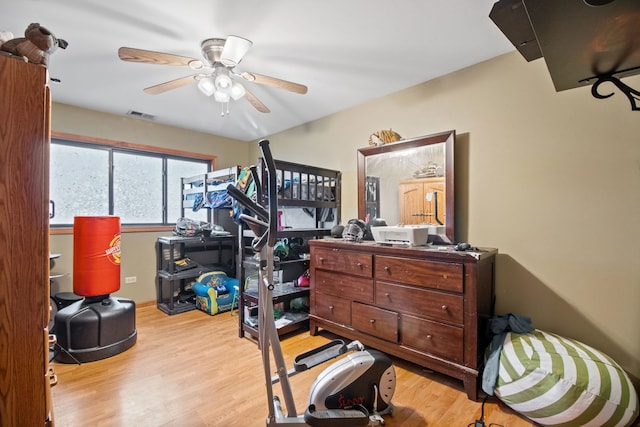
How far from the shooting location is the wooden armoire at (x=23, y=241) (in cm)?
100

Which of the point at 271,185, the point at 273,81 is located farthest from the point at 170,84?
the point at 271,185

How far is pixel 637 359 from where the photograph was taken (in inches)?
70.7

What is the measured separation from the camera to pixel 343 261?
102 inches

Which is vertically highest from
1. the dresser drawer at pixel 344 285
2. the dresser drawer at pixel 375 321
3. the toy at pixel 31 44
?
the toy at pixel 31 44

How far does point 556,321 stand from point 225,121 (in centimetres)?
406

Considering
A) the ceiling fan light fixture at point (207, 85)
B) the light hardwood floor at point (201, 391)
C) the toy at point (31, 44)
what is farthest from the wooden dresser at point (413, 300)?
the toy at point (31, 44)

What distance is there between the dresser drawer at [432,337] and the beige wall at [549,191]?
67 centimetres

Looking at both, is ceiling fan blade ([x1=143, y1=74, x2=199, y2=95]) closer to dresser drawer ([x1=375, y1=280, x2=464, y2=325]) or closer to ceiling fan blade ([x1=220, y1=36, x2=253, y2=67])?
ceiling fan blade ([x1=220, y1=36, x2=253, y2=67])

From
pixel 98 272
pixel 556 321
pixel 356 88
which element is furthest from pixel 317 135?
pixel 556 321

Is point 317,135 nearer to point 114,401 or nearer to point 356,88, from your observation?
point 356,88

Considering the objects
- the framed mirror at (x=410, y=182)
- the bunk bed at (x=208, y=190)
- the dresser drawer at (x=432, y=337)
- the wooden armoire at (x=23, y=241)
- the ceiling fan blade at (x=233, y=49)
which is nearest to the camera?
the wooden armoire at (x=23, y=241)

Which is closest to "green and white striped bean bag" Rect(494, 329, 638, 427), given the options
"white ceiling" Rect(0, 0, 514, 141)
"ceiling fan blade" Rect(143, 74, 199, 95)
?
"white ceiling" Rect(0, 0, 514, 141)

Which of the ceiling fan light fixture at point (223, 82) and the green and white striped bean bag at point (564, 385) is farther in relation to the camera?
the ceiling fan light fixture at point (223, 82)

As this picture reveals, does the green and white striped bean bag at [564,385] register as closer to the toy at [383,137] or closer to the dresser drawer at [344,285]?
the dresser drawer at [344,285]
